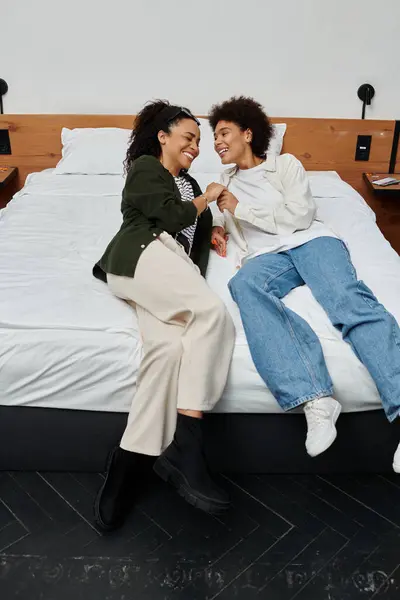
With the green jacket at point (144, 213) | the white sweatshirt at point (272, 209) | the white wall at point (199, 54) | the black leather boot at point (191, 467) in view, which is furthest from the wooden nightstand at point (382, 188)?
the black leather boot at point (191, 467)

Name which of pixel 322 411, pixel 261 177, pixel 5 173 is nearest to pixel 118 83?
pixel 5 173

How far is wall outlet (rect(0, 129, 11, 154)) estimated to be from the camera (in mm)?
3261

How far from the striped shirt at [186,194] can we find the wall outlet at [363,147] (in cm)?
152

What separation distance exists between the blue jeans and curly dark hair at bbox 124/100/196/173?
53 centimetres

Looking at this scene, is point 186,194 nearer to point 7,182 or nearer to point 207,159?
point 207,159

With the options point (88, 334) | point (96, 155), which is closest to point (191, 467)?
point (88, 334)

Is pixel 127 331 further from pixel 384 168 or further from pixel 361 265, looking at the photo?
pixel 384 168

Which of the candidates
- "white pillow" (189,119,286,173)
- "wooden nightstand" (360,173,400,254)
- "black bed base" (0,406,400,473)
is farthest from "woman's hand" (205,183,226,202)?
"wooden nightstand" (360,173,400,254)

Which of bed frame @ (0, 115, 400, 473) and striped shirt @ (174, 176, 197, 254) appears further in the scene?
striped shirt @ (174, 176, 197, 254)

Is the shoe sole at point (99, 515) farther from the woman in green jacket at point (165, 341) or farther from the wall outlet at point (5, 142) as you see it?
the wall outlet at point (5, 142)

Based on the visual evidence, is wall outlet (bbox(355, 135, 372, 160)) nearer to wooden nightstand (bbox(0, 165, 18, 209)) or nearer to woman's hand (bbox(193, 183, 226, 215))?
woman's hand (bbox(193, 183, 226, 215))

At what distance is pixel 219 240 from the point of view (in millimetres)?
2230

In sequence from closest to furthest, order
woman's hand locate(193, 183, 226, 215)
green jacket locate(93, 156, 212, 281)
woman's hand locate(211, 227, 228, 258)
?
green jacket locate(93, 156, 212, 281), woman's hand locate(193, 183, 226, 215), woman's hand locate(211, 227, 228, 258)

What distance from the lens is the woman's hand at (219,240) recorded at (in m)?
2.21
